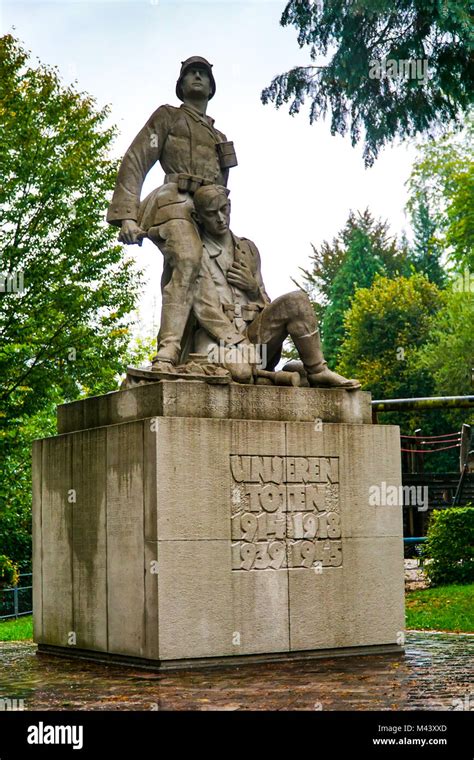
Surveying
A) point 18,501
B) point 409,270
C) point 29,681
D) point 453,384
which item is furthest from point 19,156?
point 409,270

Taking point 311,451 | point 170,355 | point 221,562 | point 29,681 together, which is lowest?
point 29,681

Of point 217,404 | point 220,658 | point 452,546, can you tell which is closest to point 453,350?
point 452,546

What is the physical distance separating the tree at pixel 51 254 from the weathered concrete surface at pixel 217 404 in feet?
36.8

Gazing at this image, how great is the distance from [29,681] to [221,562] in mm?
1773

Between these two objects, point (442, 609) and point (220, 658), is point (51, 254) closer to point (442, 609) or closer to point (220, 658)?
point (442, 609)

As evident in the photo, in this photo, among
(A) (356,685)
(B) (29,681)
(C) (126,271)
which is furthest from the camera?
(C) (126,271)

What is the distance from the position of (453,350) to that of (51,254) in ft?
104

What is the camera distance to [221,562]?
399 inches

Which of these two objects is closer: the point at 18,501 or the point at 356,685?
the point at 356,685

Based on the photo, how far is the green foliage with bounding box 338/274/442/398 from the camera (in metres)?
55.7

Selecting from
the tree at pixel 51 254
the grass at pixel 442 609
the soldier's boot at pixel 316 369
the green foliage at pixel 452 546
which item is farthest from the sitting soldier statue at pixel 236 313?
the tree at pixel 51 254

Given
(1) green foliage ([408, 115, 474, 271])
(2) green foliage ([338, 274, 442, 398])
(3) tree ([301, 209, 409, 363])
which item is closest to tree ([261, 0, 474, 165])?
(1) green foliage ([408, 115, 474, 271])

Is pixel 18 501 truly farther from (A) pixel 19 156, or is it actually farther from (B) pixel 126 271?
(A) pixel 19 156

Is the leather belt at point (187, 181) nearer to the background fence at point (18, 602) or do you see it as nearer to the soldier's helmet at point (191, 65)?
the soldier's helmet at point (191, 65)
